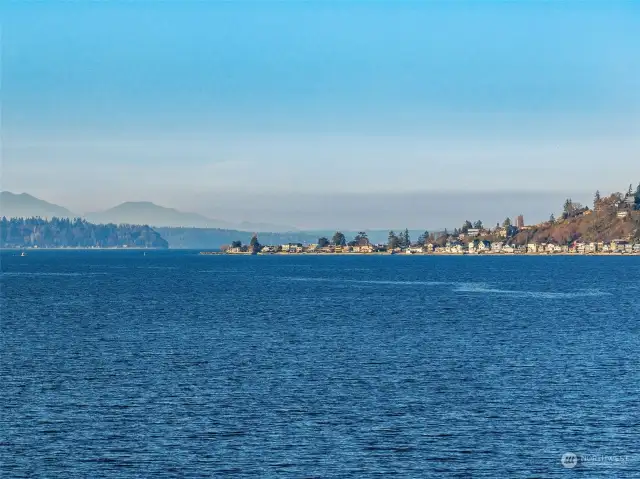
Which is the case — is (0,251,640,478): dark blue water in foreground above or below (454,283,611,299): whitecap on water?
below

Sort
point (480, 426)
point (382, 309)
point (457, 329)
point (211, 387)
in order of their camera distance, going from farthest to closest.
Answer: point (382, 309)
point (457, 329)
point (211, 387)
point (480, 426)

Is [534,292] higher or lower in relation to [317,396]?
higher

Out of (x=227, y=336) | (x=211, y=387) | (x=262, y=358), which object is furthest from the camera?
(x=227, y=336)

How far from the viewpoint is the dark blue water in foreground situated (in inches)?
1784

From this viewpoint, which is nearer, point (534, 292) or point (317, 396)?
point (317, 396)

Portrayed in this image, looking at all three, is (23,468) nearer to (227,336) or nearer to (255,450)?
(255,450)

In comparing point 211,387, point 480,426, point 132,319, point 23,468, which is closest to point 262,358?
point 211,387

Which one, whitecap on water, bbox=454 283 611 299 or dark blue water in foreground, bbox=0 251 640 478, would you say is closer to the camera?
dark blue water in foreground, bbox=0 251 640 478

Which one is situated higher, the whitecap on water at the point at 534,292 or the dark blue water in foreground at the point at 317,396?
the whitecap on water at the point at 534,292

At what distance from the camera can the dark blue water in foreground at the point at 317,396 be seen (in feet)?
149

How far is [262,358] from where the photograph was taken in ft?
250

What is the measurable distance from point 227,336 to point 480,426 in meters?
45.8

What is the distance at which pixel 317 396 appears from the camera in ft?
193

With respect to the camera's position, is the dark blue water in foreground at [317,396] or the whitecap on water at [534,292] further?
the whitecap on water at [534,292]
